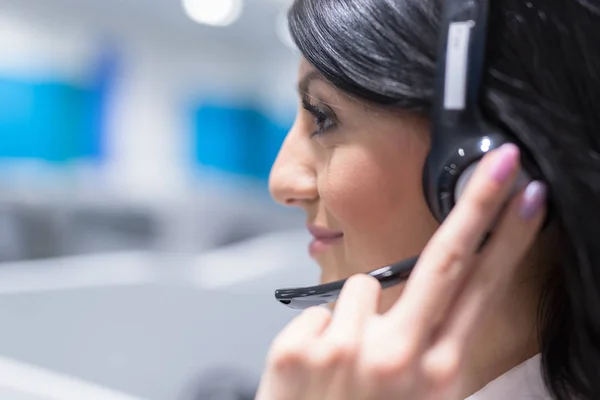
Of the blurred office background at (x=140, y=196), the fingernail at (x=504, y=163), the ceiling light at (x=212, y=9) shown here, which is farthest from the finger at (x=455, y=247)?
the ceiling light at (x=212, y=9)

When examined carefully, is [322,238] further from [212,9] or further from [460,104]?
[212,9]

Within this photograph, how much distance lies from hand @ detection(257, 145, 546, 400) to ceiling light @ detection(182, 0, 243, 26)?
15.3 ft

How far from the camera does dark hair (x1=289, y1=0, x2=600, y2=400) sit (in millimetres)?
577

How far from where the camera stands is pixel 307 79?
706 millimetres

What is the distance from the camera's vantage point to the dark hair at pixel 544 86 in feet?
1.89

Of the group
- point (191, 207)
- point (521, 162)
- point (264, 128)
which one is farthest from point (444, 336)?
point (264, 128)

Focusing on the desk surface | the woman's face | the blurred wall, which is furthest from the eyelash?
the blurred wall

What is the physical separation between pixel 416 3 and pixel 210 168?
6943 millimetres

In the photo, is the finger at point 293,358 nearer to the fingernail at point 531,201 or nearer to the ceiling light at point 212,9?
the fingernail at point 531,201

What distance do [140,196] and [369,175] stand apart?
16.8 feet

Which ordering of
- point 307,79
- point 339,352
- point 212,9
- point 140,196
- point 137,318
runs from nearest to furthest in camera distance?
point 339,352 → point 307,79 → point 137,318 → point 212,9 → point 140,196

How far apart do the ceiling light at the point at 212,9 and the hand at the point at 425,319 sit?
468 centimetres

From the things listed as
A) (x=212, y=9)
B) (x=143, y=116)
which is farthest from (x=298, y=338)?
(x=143, y=116)

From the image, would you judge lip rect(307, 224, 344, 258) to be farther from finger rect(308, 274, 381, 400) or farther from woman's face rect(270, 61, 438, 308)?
finger rect(308, 274, 381, 400)
